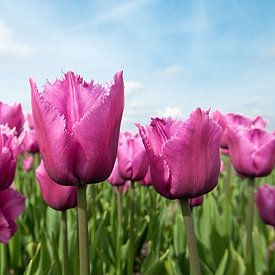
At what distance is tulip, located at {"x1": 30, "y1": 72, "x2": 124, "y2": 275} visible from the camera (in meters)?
0.75

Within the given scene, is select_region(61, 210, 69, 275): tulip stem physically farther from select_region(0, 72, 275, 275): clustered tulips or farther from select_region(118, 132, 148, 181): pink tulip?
select_region(118, 132, 148, 181): pink tulip

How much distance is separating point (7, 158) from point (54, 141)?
31 centimetres

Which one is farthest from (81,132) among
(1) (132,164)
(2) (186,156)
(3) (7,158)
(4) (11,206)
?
(1) (132,164)

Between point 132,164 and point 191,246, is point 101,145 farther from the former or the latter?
point 132,164

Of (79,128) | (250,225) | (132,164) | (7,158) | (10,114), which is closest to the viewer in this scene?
(79,128)

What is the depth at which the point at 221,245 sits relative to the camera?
1897 millimetres

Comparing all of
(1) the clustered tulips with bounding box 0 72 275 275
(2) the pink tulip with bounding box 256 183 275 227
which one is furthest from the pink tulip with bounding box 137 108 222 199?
(2) the pink tulip with bounding box 256 183 275 227

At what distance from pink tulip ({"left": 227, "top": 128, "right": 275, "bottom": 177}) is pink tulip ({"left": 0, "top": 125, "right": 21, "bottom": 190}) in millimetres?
930

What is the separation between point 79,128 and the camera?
75 cm

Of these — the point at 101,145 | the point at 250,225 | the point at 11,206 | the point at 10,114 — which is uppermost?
the point at 10,114

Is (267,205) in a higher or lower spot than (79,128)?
lower

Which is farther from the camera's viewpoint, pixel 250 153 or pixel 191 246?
pixel 250 153

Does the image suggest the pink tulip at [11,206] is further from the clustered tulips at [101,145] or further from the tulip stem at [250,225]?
the tulip stem at [250,225]

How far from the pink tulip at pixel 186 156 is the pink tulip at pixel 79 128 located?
0.10m
